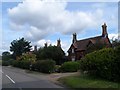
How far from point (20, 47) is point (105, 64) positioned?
86081 millimetres

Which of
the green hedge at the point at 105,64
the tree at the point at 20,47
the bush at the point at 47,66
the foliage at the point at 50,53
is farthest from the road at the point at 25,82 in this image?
the tree at the point at 20,47

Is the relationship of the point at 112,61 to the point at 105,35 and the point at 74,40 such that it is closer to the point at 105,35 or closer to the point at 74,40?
the point at 105,35

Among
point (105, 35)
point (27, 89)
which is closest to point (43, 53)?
point (105, 35)

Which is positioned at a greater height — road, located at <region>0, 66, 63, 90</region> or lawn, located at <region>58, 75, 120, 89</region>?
lawn, located at <region>58, 75, 120, 89</region>

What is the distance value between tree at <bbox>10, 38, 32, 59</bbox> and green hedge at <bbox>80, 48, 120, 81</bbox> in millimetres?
81998

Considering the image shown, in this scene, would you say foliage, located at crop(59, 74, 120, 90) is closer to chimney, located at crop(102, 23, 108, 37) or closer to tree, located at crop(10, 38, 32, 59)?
chimney, located at crop(102, 23, 108, 37)

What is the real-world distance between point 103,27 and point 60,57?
42.5 feet

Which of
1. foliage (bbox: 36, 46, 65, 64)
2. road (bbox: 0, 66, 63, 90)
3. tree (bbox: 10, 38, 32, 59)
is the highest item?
tree (bbox: 10, 38, 32, 59)

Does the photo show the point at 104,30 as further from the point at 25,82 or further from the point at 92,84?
the point at 92,84

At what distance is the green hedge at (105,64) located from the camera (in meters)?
19.1

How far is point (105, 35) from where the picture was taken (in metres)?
63.0

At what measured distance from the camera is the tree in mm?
104006

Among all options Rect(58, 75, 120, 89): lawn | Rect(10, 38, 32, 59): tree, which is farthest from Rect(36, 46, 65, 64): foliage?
Rect(58, 75, 120, 89): lawn

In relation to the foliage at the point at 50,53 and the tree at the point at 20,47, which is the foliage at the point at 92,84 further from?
the tree at the point at 20,47
